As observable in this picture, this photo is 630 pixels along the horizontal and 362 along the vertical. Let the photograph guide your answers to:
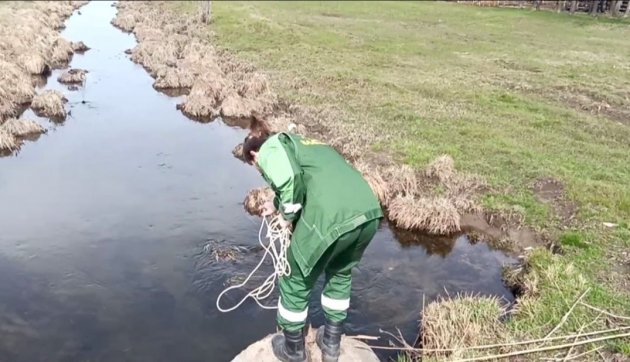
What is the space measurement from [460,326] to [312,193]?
9.82 ft

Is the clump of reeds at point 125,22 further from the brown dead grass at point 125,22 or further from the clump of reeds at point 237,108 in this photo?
the clump of reeds at point 237,108

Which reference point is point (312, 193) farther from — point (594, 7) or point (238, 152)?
point (594, 7)

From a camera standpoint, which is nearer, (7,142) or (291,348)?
(291,348)

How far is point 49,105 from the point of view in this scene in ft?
54.6

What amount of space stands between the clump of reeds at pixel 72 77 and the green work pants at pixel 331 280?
16924 mm

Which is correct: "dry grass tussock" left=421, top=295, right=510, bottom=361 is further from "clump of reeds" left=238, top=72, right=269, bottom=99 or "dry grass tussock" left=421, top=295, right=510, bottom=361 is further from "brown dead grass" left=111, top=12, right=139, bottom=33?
"brown dead grass" left=111, top=12, right=139, bottom=33

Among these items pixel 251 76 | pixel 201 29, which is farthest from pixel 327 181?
pixel 201 29

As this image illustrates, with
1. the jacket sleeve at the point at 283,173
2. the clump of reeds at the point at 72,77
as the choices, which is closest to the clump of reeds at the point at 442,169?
the jacket sleeve at the point at 283,173

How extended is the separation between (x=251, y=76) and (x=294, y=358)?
50.3 ft

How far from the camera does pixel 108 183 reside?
1224 centimetres

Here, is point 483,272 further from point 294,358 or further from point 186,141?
point 186,141

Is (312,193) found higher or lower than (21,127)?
higher

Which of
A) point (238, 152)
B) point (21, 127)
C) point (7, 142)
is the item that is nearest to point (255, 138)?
point (238, 152)

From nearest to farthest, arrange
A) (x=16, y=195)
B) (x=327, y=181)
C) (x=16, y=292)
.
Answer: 1. (x=327, y=181)
2. (x=16, y=292)
3. (x=16, y=195)
